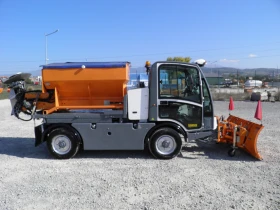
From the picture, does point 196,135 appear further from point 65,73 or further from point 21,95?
point 21,95

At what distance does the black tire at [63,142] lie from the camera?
6.46 m

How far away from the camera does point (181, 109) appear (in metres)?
6.31

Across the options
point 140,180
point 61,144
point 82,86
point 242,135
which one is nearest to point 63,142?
point 61,144

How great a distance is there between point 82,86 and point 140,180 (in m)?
2.67

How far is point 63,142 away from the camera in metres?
6.52

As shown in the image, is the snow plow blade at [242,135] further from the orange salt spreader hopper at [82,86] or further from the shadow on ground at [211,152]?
the orange salt spreader hopper at [82,86]

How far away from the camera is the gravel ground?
13.9 feet

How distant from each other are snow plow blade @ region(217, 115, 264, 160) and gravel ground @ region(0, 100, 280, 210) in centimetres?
26

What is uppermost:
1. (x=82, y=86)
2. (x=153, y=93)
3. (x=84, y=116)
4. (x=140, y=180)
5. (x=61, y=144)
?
(x=82, y=86)

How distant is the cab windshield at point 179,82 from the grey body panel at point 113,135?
34.3 inches

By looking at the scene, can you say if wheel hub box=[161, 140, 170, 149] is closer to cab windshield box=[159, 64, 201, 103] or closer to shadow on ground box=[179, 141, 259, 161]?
shadow on ground box=[179, 141, 259, 161]

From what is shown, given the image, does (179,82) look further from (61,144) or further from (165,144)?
(61,144)

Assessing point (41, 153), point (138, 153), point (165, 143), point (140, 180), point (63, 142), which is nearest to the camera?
point (140, 180)

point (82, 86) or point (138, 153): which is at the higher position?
point (82, 86)
